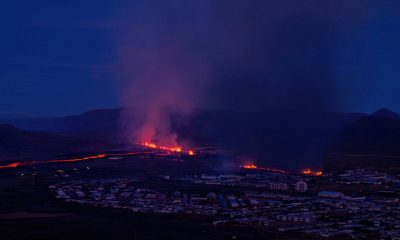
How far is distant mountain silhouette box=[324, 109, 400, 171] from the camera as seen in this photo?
65.9 m

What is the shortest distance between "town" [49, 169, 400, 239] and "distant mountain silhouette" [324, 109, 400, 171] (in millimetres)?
10776

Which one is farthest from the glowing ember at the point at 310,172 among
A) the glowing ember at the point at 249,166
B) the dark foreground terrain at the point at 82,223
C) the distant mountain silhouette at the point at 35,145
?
the distant mountain silhouette at the point at 35,145

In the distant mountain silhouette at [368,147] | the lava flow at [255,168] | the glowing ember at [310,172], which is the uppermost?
the distant mountain silhouette at [368,147]

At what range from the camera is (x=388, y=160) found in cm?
7000

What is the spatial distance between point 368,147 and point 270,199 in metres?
51.4

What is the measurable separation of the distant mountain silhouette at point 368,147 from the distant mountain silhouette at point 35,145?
1287 inches

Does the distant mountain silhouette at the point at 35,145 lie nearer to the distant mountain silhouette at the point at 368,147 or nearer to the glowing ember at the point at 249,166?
the glowing ember at the point at 249,166

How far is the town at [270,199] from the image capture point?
30938 millimetres

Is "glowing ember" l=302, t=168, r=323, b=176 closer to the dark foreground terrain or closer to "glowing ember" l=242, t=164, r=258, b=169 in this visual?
"glowing ember" l=242, t=164, r=258, b=169

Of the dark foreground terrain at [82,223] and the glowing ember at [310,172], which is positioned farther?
the glowing ember at [310,172]

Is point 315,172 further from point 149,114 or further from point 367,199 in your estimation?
point 149,114

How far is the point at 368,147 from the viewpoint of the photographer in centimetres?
8750

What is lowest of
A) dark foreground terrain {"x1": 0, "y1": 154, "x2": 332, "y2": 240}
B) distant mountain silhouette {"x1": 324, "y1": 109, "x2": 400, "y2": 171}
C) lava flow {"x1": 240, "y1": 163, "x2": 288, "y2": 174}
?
dark foreground terrain {"x1": 0, "y1": 154, "x2": 332, "y2": 240}

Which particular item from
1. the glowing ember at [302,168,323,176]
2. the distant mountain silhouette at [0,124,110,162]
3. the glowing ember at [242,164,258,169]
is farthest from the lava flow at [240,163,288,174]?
the distant mountain silhouette at [0,124,110,162]
